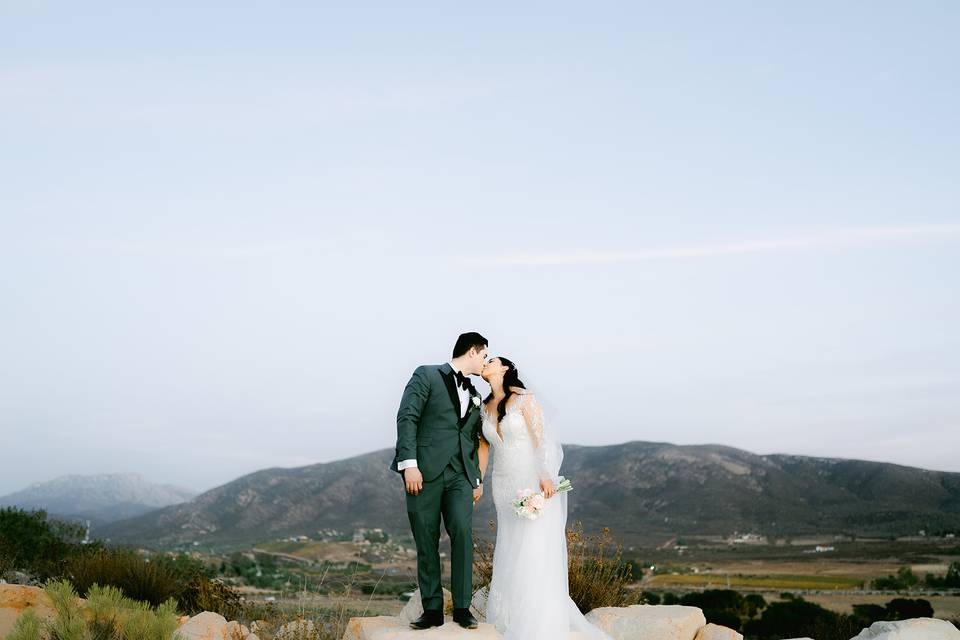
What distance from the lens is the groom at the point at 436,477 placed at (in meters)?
7.41

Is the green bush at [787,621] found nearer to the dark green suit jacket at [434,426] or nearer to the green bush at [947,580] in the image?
the dark green suit jacket at [434,426]

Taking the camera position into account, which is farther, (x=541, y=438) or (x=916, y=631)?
(x=916, y=631)

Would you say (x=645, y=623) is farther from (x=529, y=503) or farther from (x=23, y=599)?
(x=23, y=599)

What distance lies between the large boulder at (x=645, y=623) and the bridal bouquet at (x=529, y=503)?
6.41 ft

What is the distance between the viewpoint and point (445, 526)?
7.39 meters

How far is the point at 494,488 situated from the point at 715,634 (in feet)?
9.76

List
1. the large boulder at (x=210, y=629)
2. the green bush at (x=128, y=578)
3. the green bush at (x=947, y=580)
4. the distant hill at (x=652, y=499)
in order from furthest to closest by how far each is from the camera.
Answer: the distant hill at (x=652, y=499) < the green bush at (x=947, y=580) < the green bush at (x=128, y=578) < the large boulder at (x=210, y=629)

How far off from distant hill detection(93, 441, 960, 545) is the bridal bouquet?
2051 inches

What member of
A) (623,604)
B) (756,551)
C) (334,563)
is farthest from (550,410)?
(756,551)

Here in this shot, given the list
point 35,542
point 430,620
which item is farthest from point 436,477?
point 35,542

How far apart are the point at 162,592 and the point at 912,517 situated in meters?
56.5

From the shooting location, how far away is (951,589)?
35656mm

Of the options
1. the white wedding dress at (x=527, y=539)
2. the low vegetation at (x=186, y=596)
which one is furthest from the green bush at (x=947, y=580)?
the white wedding dress at (x=527, y=539)

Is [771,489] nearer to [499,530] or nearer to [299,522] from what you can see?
[299,522]
